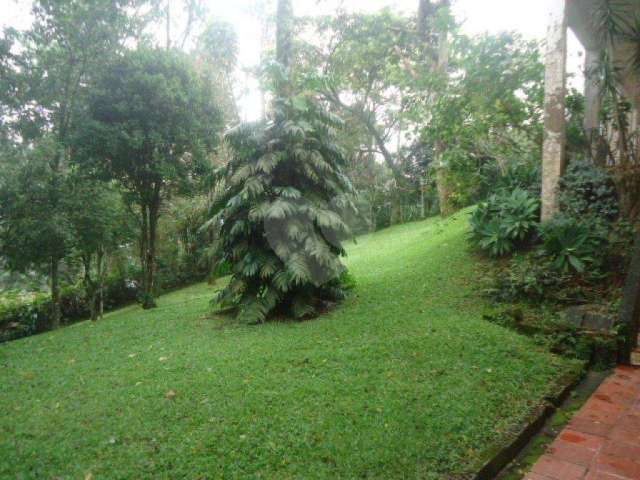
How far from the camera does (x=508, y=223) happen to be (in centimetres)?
559

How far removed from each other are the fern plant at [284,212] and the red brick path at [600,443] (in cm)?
276

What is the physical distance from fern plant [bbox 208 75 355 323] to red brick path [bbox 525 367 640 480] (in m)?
2.76

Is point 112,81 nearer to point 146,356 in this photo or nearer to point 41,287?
point 146,356

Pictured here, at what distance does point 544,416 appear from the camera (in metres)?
2.75

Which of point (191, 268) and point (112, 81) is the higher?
point (112, 81)

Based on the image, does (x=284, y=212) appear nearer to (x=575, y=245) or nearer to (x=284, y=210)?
(x=284, y=210)

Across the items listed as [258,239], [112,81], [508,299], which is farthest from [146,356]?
[112,81]

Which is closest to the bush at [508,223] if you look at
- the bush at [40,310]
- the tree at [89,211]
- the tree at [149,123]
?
the tree at [149,123]

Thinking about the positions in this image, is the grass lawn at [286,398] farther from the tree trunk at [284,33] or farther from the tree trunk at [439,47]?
the tree trunk at [439,47]

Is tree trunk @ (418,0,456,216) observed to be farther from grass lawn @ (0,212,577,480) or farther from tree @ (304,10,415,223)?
grass lawn @ (0,212,577,480)

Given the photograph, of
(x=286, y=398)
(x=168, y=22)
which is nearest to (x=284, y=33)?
(x=286, y=398)

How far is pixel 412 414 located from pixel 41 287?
37.9 ft

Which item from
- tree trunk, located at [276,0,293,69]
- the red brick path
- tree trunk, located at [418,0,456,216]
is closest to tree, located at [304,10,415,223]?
tree trunk, located at [418,0,456,216]

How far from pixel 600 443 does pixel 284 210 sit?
Answer: 345cm
